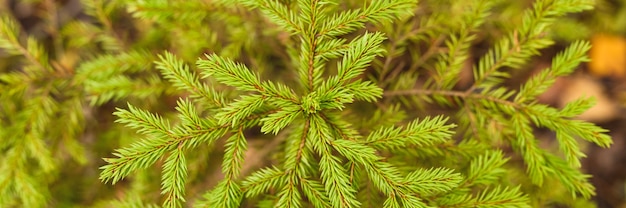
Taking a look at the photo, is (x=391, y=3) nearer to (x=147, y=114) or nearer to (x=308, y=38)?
(x=308, y=38)

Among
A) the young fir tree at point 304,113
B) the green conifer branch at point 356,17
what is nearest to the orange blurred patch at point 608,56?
the young fir tree at point 304,113

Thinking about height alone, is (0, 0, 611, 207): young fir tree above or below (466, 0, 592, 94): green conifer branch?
below

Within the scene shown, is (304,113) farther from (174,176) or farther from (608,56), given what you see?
(608,56)

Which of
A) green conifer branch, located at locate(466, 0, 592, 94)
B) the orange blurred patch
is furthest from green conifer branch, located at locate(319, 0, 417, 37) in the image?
the orange blurred patch

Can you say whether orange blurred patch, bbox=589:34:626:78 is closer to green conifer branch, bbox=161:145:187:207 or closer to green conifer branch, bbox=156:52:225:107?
green conifer branch, bbox=156:52:225:107

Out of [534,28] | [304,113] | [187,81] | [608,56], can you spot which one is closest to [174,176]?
[187,81]

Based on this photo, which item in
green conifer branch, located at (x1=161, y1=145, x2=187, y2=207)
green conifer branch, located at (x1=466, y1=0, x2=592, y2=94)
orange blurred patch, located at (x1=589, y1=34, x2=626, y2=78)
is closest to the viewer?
green conifer branch, located at (x1=161, y1=145, x2=187, y2=207)

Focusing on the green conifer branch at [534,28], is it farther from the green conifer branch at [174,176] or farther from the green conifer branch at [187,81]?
the green conifer branch at [174,176]
